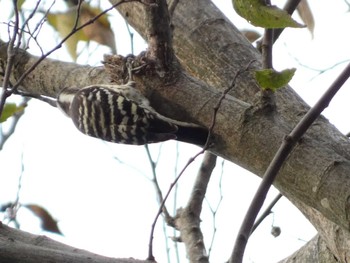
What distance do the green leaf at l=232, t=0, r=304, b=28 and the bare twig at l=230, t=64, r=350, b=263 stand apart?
0.19 m

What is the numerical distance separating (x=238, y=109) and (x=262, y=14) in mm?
370

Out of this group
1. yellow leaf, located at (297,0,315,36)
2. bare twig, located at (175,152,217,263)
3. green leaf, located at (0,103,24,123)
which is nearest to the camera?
green leaf, located at (0,103,24,123)

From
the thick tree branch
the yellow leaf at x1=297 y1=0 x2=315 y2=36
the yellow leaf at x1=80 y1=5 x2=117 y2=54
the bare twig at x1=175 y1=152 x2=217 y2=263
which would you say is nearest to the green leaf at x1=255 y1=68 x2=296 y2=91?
the thick tree branch

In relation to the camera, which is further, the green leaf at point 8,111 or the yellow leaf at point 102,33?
the yellow leaf at point 102,33

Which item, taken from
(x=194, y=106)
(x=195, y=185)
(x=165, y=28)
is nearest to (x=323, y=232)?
(x=194, y=106)

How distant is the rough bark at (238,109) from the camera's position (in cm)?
146

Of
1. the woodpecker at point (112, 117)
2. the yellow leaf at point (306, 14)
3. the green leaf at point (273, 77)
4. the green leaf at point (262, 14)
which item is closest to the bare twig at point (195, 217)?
the woodpecker at point (112, 117)

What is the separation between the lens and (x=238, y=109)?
172 cm

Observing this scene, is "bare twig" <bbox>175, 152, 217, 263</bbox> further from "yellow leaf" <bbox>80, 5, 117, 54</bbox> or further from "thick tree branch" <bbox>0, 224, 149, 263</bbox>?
"thick tree branch" <bbox>0, 224, 149, 263</bbox>

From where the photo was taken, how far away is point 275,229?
2.74 m

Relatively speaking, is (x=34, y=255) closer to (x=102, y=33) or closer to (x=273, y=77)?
(x=273, y=77)

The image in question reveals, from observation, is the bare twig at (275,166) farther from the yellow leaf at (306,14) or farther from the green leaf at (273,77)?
the yellow leaf at (306,14)

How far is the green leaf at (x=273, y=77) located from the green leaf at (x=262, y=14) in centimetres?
10

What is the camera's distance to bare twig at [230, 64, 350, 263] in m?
1.24
